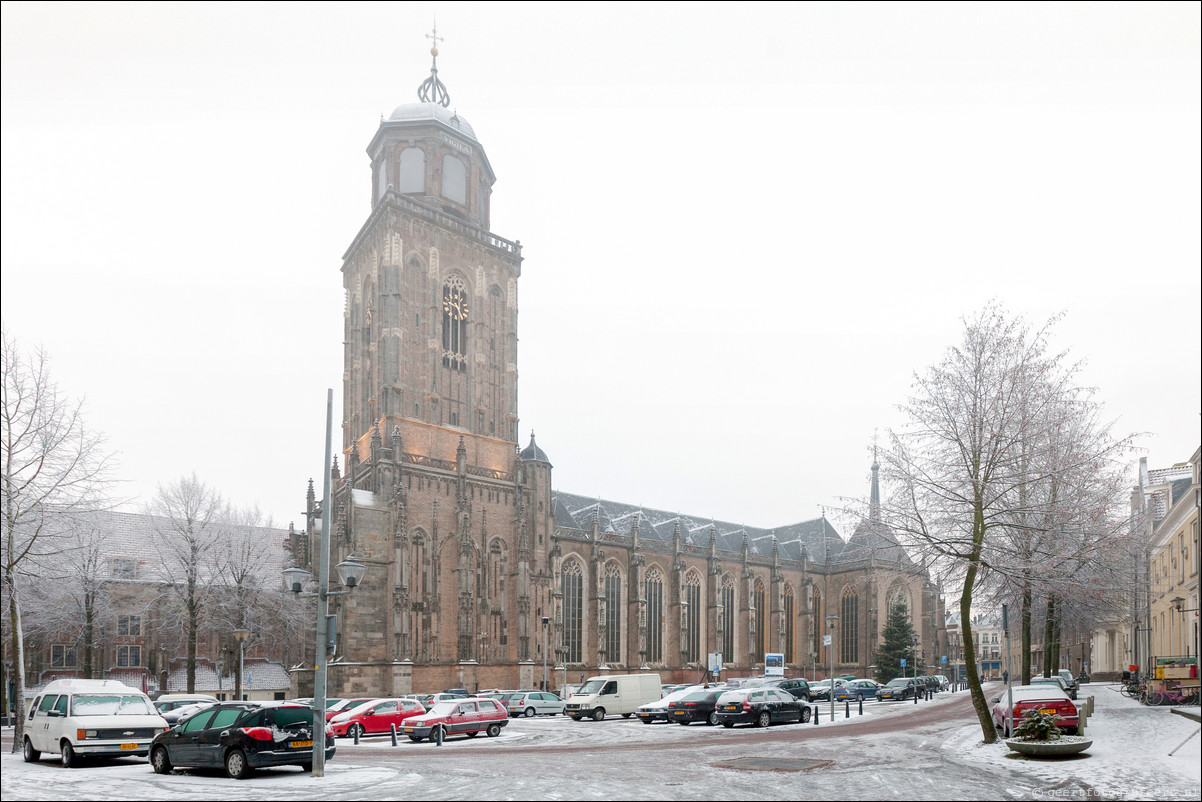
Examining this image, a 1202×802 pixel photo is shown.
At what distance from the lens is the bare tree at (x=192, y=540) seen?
157ft

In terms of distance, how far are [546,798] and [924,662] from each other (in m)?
84.4

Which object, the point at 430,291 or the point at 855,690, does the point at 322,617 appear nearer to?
the point at 855,690

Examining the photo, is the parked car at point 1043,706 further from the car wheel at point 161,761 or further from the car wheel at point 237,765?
the car wheel at point 161,761

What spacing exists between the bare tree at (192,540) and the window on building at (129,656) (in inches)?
458

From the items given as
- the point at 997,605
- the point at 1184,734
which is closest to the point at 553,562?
the point at 997,605

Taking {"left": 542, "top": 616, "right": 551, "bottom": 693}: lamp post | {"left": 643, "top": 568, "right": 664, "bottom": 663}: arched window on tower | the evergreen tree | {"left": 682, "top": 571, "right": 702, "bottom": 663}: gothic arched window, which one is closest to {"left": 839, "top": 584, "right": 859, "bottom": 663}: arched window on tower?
the evergreen tree

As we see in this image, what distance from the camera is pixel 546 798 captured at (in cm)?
1409

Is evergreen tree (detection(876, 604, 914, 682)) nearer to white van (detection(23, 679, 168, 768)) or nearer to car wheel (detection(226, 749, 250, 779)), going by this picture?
white van (detection(23, 679, 168, 768))

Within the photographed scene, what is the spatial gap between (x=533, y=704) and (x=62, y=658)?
107 ft

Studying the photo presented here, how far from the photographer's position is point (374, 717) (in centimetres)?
3158

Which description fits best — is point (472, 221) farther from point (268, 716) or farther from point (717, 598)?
point (268, 716)

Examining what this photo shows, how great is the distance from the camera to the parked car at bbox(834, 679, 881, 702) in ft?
167

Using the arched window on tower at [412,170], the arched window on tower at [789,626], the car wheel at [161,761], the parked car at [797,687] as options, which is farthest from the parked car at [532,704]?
the arched window on tower at [789,626]

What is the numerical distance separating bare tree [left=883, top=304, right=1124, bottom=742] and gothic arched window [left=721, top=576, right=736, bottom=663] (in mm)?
58915
